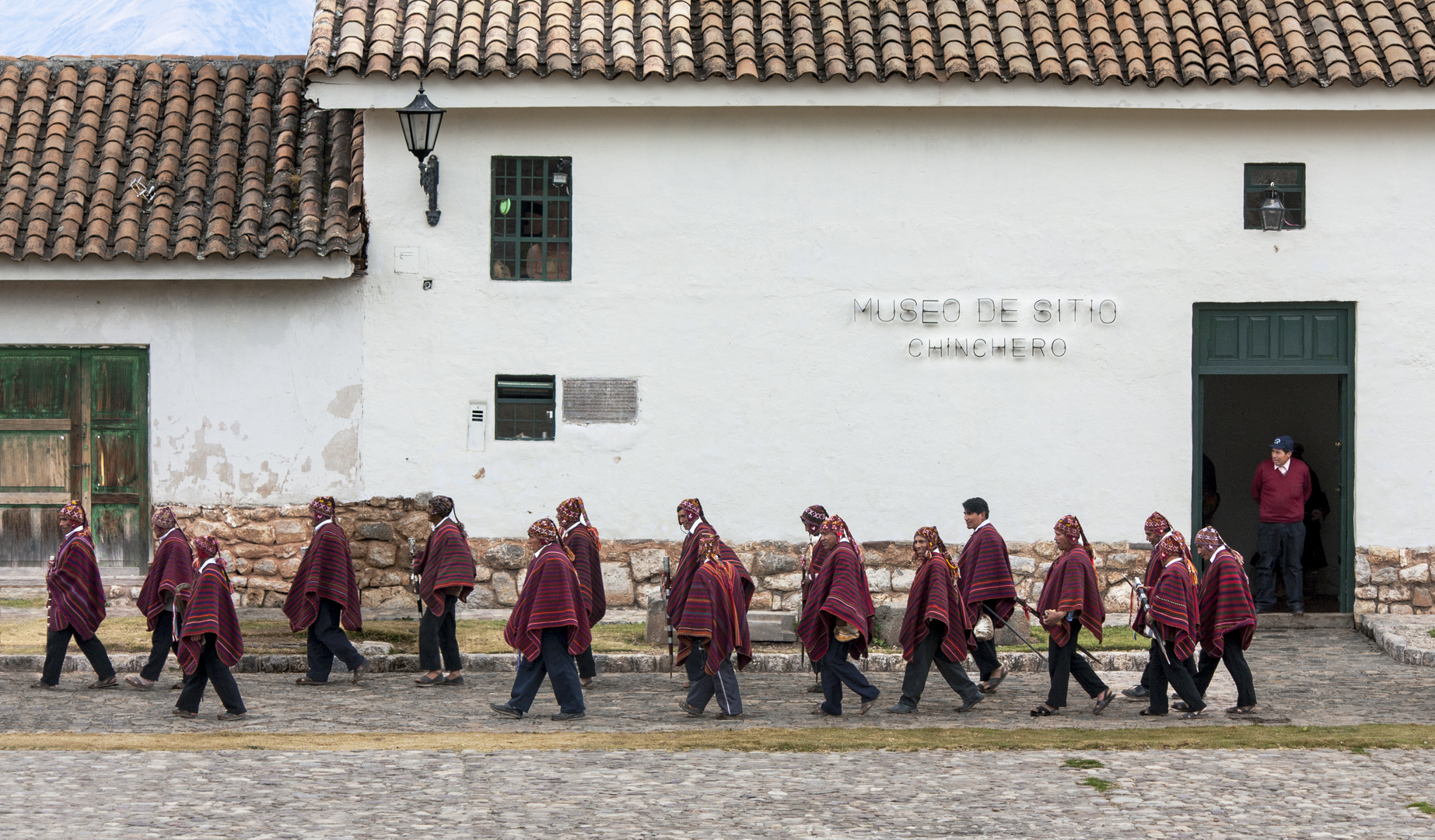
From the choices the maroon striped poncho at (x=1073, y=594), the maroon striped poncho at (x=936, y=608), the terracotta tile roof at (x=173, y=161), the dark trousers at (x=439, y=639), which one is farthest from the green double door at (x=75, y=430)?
the maroon striped poncho at (x=1073, y=594)

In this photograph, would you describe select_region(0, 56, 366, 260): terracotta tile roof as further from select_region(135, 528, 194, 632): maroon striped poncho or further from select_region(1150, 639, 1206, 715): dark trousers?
select_region(1150, 639, 1206, 715): dark trousers

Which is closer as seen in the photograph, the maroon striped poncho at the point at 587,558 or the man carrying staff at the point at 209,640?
the man carrying staff at the point at 209,640

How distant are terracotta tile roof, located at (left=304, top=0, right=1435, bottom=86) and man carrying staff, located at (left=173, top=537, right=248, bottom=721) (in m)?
5.92

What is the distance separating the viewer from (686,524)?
12.9 metres

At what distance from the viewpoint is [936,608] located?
38.5 ft

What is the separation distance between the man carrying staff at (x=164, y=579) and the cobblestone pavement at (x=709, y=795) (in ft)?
8.73

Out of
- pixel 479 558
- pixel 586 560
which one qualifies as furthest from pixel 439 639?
pixel 479 558

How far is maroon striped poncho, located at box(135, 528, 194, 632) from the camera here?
1223cm

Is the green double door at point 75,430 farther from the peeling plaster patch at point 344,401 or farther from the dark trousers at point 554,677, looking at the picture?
the dark trousers at point 554,677

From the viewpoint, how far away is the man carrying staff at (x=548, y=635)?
11500mm

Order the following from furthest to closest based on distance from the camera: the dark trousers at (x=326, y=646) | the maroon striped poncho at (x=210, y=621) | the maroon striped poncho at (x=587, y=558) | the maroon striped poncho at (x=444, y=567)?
the maroon striped poncho at (x=587, y=558) → the dark trousers at (x=326, y=646) → the maroon striped poncho at (x=444, y=567) → the maroon striped poncho at (x=210, y=621)

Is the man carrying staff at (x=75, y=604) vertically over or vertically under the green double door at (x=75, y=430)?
under

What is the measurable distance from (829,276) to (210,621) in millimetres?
7371

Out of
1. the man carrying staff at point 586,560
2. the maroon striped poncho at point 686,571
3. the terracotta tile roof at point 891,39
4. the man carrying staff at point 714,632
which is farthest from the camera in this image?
the terracotta tile roof at point 891,39
